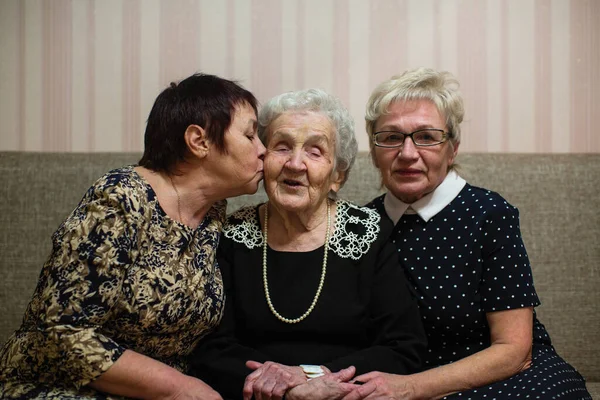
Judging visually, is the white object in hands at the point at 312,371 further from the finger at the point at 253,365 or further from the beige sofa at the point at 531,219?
the beige sofa at the point at 531,219

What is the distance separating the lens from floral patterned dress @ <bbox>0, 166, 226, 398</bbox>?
146 centimetres

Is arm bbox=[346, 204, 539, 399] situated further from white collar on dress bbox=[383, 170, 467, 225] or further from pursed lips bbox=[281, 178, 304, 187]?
pursed lips bbox=[281, 178, 304, 187]

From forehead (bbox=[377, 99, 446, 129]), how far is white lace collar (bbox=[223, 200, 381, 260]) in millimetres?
285

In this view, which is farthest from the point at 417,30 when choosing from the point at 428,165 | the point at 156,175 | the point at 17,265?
the point at 17,265

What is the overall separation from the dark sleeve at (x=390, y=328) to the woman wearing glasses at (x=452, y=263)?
0.05m

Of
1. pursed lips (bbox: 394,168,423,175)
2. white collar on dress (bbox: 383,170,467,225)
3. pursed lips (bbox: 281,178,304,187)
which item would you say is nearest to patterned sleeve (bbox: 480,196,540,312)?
white collar on dress (bbox: 383,170,467,225)

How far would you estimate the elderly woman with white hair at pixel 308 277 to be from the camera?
5.55 feet

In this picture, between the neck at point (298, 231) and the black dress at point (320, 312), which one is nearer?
the black dress at point (320, 312)

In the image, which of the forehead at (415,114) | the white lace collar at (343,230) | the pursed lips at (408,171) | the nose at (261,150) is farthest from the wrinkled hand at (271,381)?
the forehead at (415,114)

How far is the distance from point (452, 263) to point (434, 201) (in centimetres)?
21

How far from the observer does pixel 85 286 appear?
4.79 feet

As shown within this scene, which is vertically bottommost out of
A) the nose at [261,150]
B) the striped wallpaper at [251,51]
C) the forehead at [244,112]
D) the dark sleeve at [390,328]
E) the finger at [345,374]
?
the finger at [345,374]

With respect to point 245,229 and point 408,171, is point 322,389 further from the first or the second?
point 408,171

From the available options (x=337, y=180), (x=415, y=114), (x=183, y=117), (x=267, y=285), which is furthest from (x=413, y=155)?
(x=183, y=117)
